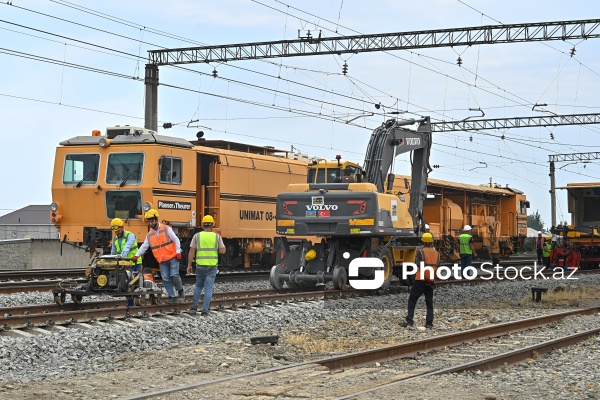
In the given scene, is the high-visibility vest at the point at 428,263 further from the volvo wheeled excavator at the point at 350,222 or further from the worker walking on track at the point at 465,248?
the worker walking on track at the point at 465,248

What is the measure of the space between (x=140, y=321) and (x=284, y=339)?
8.10 ft

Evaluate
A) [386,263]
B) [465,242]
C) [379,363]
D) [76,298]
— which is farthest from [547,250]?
[379,363]

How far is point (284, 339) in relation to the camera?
44.6 ft

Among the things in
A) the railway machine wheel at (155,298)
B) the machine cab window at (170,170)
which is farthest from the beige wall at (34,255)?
the railway machine wheel at (155,298)

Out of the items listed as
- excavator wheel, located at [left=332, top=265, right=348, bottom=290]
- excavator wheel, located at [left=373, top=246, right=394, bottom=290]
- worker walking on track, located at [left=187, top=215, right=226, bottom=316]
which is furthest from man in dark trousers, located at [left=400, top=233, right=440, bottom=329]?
excavator wheel, located at [left=373, top=246, right=394, bottom=290]

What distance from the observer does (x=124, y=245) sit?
53.6 feet

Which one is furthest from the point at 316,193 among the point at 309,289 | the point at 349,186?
the point at 309,289

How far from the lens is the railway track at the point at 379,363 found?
9367mm

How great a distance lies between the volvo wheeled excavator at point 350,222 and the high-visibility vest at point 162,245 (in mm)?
4983

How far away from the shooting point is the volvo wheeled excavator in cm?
2025

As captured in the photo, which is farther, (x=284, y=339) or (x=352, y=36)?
(x=352, y=36)

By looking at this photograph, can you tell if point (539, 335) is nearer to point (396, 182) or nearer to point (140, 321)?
point (140, 321)

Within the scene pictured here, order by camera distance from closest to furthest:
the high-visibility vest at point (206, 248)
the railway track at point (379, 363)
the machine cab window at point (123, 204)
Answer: the railway track at point (379, 363), the high-visibility vest at point (206, 248), the machine cab window at point (123, 204)

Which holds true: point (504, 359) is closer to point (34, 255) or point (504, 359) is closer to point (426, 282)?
point (426, 282)
